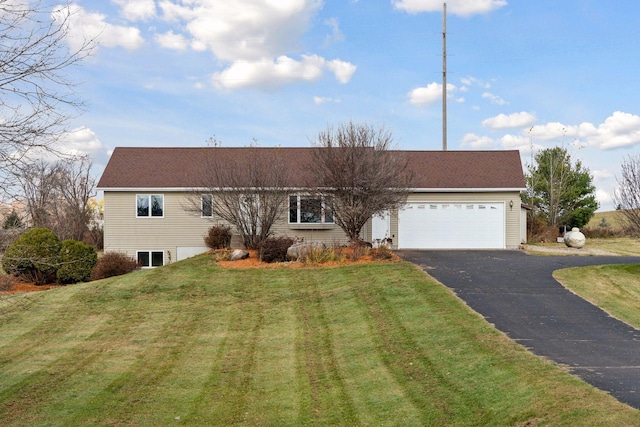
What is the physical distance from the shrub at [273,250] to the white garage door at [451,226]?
22.6 ft

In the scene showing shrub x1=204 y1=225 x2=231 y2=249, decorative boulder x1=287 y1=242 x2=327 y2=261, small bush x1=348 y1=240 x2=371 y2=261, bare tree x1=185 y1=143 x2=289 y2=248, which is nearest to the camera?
small bush x1=348 y1=240 x2=371 y2=261

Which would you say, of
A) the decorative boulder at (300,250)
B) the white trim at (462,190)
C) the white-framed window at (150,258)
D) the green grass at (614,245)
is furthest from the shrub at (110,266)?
the green grass at (614,245)

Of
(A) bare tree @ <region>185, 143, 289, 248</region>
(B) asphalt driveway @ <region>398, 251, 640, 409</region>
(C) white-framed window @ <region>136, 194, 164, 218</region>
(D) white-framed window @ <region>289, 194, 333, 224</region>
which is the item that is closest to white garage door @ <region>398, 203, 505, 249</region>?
(D) white-framed window @ <region>289, 194, 333, 224</region>

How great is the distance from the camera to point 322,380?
9.84 meters

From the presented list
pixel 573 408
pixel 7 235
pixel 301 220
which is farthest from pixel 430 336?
pixel 301 220

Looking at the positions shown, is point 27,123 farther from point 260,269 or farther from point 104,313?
point 260,269

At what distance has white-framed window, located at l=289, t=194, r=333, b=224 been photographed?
21781 millimetres

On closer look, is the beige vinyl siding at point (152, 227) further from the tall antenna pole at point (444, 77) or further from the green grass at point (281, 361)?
the tall antenna pole at point (444, 77)

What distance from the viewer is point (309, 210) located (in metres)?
22.7

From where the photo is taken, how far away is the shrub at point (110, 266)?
926 inches

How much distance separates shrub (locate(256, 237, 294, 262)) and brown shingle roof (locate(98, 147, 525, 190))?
4.21m

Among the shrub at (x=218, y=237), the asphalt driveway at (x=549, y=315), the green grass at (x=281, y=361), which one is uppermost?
the shrub at (x=218, y=237)

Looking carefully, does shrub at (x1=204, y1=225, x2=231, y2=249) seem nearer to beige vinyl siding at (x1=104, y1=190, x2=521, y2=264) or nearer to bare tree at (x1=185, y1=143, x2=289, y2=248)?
beige vinyl siding at (x1=104, y1=190, x2=521, y2=264)

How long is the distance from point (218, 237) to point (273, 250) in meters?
4.60
